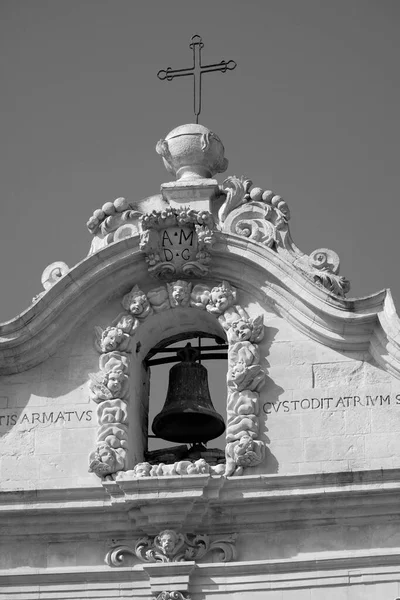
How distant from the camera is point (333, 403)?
2786cm

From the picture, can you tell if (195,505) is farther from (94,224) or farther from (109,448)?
(94,224)

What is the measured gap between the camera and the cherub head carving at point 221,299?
1126 inches

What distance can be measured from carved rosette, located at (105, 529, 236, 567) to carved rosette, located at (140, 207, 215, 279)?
10.5 ft

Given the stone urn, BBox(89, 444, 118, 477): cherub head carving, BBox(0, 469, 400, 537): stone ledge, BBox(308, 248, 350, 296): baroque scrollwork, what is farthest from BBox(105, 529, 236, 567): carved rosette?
the stone urn

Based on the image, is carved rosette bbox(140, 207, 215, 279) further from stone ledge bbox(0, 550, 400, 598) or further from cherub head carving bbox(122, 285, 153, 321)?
stone ledge bbox(0, 550, 400, 598)

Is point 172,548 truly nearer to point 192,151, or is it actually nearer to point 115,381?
point 115,381

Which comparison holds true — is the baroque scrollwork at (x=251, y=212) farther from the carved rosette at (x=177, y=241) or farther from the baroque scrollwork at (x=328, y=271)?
the baroque scrollwork at (x=328, y=271)

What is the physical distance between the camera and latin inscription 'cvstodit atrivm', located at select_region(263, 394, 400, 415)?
27766 millimetres

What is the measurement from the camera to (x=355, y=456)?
90.0ft

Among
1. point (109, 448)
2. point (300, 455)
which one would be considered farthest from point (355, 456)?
point (109, 448)

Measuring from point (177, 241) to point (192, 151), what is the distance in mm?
1347

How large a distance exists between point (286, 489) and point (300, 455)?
1.74ft

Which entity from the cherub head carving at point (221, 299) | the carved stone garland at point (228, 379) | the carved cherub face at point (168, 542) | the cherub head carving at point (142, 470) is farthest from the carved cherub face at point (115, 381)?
the carved cherub face at point (168, 542)

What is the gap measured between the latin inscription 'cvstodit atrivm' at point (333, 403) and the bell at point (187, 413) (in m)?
1.40
